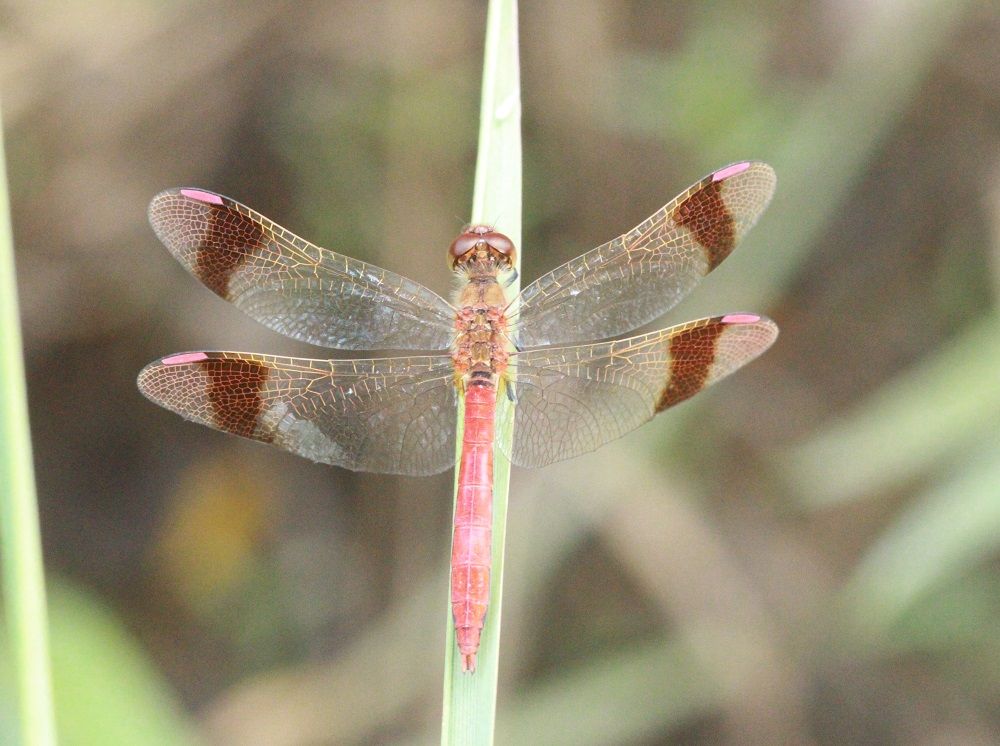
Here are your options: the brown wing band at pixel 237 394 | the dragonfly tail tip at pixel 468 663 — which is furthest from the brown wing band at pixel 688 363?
the brown wing band at pixel 237 394

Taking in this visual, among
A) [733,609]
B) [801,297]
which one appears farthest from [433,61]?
[733,609]

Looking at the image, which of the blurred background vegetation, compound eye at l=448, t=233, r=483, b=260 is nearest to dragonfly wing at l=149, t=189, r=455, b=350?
compound eye at l=448, t=233, r=483, b=260

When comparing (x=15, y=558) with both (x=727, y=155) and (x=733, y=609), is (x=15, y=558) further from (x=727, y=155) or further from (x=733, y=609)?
(x=727, y=155)

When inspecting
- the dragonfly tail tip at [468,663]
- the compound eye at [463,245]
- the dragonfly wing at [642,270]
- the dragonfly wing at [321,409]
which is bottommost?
the dragonfly tail tip at [468,663]

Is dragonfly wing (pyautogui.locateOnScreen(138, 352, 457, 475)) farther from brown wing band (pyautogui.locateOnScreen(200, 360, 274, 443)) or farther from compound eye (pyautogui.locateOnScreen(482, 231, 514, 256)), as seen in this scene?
compound eye (pyautogui.locateOnScreen(482, 231, 514, 256))

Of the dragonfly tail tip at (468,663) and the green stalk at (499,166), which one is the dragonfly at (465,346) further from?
the dragonfly tail tip at (468,663)

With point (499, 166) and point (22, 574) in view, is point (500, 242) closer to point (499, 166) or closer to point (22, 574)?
point (499, 166)

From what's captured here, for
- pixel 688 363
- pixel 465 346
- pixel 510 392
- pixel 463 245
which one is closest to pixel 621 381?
pixel 688 363
